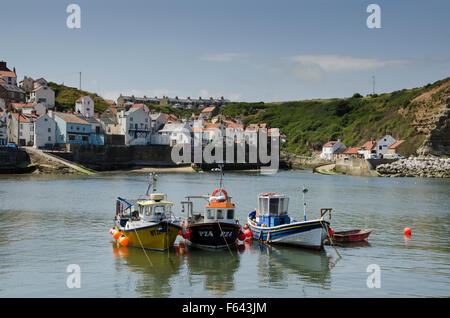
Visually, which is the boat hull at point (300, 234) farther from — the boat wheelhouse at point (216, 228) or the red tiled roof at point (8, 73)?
the red tiled roof at point (8, 73)

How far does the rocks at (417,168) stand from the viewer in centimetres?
9819

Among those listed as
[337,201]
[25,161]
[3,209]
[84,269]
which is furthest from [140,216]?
[25,161]

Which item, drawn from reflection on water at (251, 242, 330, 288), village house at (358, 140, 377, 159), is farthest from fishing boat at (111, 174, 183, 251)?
village house at (358, 140, 377, 159)

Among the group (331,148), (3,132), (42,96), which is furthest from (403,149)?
(42,96)

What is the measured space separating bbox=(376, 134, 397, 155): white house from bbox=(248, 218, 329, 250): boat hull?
315 ft

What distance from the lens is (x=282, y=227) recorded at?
1103 inches

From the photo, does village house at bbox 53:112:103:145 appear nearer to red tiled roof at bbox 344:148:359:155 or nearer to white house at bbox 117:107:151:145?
white house at bbox 117:107:151:145

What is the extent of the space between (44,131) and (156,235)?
252 feet

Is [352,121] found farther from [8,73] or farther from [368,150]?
[8,73]

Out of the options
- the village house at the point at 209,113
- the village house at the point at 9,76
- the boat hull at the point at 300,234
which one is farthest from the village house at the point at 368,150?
the boat hull at the point at 300,234

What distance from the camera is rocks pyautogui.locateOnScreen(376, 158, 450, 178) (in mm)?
98188

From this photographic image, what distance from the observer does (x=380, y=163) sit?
104 meters
